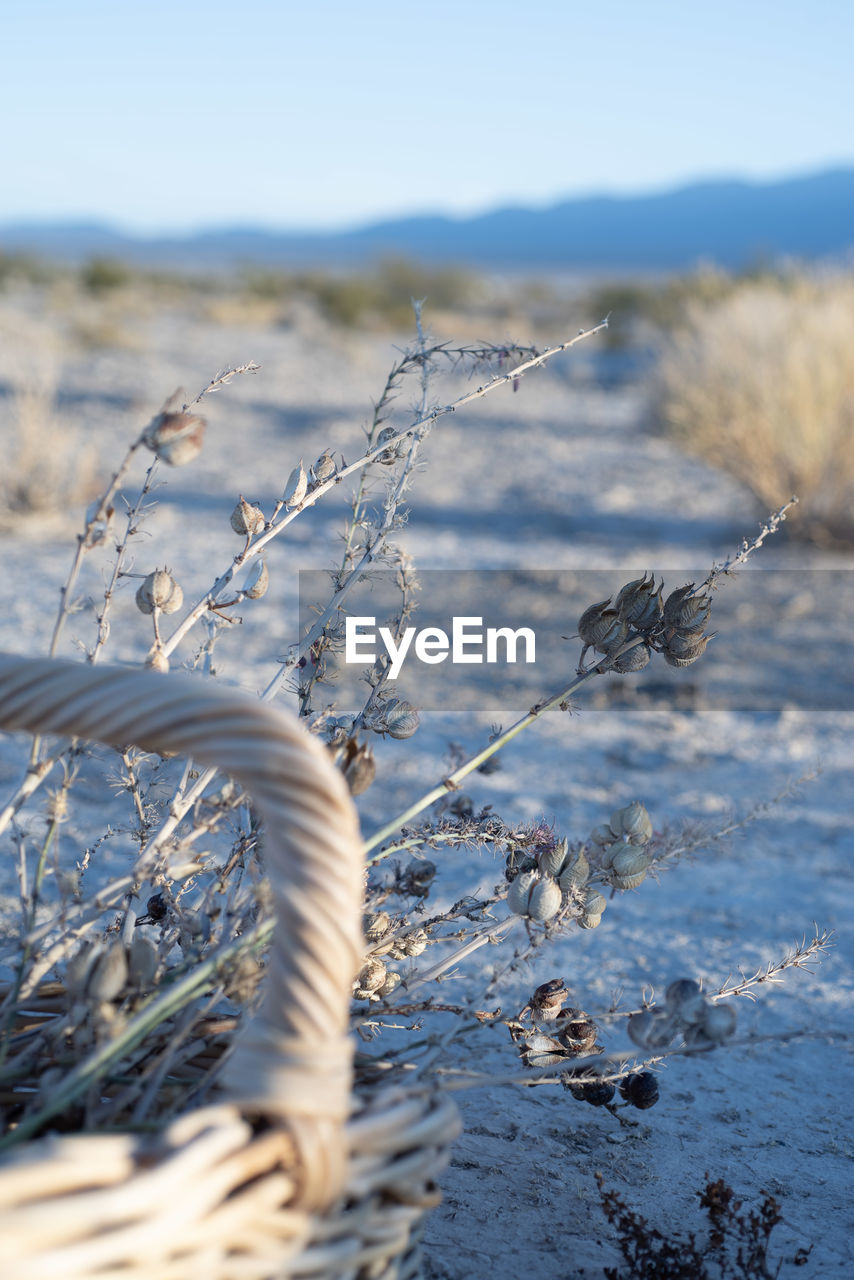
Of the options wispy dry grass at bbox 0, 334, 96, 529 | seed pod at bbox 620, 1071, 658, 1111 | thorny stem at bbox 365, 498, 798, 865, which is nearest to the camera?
thorny stem at bbox 365, 498, 798, 865

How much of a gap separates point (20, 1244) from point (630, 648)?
2.12 ft

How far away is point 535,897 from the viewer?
896 millimetres

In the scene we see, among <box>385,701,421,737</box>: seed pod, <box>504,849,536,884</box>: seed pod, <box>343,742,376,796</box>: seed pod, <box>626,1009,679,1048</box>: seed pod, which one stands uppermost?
<box>385,701,421,737</box>: seed pod

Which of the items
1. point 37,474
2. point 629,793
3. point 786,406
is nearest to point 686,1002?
point 629,793

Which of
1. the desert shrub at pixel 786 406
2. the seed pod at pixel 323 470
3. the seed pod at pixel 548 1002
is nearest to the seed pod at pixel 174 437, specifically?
the seed pod at pixel 323 470

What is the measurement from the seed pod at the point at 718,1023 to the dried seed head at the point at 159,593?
53 centimetres

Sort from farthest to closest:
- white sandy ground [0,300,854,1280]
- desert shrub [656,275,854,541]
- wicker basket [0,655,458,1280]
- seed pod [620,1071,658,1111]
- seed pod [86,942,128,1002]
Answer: desert shrub [656,275,854,541], white sandy ground [0,300,854,1280], seed pod [620,1071,658,1111], seed pod [86,942,128,1002], wicker basket [0,655,458,1280]

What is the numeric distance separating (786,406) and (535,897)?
497 centimetres

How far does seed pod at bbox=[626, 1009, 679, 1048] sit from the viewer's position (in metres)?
0.80

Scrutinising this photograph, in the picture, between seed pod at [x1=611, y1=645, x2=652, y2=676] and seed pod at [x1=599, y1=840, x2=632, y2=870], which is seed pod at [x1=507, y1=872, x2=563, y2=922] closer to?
seed pod at [x1=599, y1=840, x2=632, y2=870]

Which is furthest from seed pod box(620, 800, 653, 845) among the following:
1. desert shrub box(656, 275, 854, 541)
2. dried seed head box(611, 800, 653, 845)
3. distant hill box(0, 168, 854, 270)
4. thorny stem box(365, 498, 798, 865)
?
distant hill box(0, 168, 854, 270)

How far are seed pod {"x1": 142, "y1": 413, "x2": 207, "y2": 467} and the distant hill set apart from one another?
63.7m

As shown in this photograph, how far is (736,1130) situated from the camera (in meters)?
1.36

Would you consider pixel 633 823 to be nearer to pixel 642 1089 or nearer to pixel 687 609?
pixel 687 609
